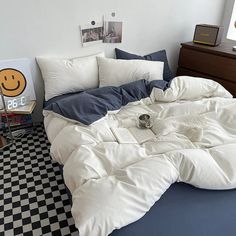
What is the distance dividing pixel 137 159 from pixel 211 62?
1634mm

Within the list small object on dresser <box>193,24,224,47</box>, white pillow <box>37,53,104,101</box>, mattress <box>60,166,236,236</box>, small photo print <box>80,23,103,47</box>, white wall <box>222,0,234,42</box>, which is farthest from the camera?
white wall <box>222,0,234,42</box>

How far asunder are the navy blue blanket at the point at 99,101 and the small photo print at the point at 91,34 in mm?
613

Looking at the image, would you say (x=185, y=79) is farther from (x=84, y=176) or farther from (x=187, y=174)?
(x=84, y=176)

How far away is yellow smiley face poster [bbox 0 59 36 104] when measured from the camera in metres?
1.88

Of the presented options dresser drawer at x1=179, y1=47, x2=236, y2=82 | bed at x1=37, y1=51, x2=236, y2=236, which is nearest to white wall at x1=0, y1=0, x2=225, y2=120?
dresser drawer at x1=179, y1=47, x2=236, y2=82

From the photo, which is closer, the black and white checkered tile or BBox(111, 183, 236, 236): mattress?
BBox(111, 183, 236, 236): mattress

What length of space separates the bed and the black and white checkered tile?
0.36 metres

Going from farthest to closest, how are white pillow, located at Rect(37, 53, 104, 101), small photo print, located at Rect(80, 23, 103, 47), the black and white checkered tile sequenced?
small photo print, located at Rect(80, 23, 103, 47) → white pillow, located at Rect(37, 53, 104, 101) → the black and white checkered tile

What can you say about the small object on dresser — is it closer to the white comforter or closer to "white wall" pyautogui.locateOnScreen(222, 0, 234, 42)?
"white wall" pyautogui.locateOnScreen(222, 0, 234, 42)

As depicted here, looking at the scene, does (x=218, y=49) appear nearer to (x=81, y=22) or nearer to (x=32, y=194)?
(x=81, y=22)

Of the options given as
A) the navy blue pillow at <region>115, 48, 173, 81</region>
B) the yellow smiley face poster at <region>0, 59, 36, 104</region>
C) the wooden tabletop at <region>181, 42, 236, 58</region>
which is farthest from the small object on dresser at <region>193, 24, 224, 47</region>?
the yellow smiley face poster at <region>0, 59, 36, 104</region>

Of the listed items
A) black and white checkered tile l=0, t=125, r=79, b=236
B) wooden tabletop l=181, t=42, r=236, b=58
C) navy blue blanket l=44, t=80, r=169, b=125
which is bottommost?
black and white checkered tile l=0, t=125, r=79, b=236

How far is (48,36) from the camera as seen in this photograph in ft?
6.35

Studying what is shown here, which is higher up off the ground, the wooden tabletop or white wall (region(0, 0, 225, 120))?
white wall (region(0, 0, 225, 120))
